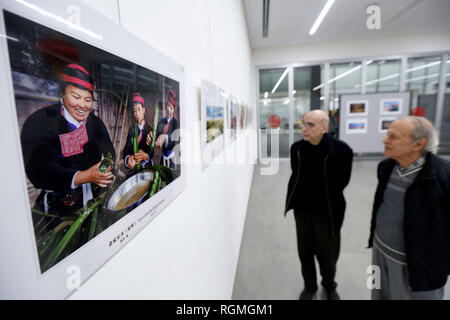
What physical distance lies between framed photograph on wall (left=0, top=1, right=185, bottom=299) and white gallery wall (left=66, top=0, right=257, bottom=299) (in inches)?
2.5

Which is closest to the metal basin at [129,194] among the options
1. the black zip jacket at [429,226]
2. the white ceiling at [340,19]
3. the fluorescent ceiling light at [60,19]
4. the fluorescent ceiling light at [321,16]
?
the fluorescent ceiling light at [60,19]

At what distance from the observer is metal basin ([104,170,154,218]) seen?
1.57 ft

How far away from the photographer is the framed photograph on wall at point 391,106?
22.5 ft

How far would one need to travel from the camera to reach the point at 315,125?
5.99 ft

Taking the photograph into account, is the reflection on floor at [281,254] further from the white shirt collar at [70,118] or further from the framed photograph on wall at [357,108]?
the framed photograph on wall at [357,108]

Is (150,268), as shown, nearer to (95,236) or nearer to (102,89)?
(95,236)

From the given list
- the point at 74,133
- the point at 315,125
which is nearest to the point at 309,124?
the point at 315,125

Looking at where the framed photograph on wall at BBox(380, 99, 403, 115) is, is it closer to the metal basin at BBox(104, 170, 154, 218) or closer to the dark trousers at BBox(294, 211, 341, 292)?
the dark trousers at BBox(294, 211, 341, 292)

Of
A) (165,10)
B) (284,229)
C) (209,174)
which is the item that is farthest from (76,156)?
(284,229)

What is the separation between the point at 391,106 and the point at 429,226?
7241mm

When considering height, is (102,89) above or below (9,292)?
above

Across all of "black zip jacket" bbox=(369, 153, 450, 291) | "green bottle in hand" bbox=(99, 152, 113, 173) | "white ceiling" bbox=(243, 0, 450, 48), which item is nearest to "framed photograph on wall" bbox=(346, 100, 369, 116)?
"white ceiling" bbox=(243, 0, 450, 48)
